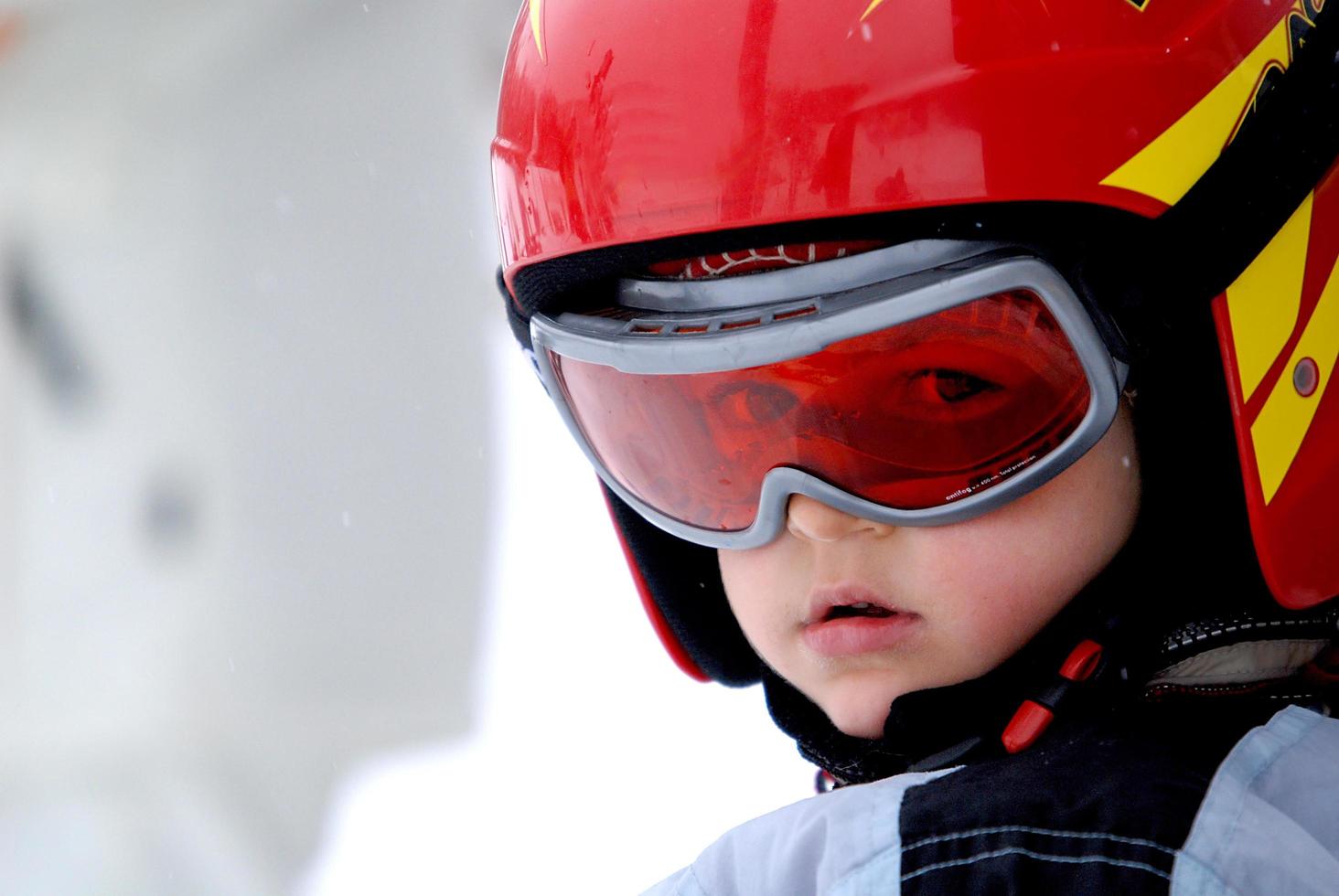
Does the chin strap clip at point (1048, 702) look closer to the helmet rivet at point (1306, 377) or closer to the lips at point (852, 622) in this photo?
the lips at point (852, 622)

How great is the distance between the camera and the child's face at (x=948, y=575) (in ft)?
3.31

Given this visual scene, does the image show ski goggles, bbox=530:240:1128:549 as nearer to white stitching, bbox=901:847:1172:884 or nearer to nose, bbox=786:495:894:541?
nose, bbox=786:495:894:541

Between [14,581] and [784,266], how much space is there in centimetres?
222

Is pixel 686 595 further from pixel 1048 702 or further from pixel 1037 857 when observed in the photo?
pixel 1037 857

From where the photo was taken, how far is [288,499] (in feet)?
9.09

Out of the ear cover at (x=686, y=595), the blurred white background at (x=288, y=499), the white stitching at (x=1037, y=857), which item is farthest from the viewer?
the blurred white background at (x=288, y=499)

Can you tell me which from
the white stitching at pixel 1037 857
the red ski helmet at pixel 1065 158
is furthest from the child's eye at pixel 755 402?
the white stitching at pixel 1037 857

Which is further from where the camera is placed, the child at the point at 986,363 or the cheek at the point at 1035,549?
the cheek at the point at 1035,549

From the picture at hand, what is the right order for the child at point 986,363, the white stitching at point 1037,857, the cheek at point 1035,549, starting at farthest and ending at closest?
the cheek at point 1035,549 → the child at point 986,363 → the white stitching at point 1037,857

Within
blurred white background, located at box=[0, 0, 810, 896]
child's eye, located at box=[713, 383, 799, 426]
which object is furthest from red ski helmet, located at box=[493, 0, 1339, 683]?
blurred white background, located at box=[0, 0, 810, 896]

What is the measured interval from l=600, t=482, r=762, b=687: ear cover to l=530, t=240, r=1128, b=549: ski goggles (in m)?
0.29

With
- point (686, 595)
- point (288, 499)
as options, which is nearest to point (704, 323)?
point (686, 595)

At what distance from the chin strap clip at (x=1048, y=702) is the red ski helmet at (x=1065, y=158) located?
0.12 m

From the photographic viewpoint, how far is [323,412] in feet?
9.18
